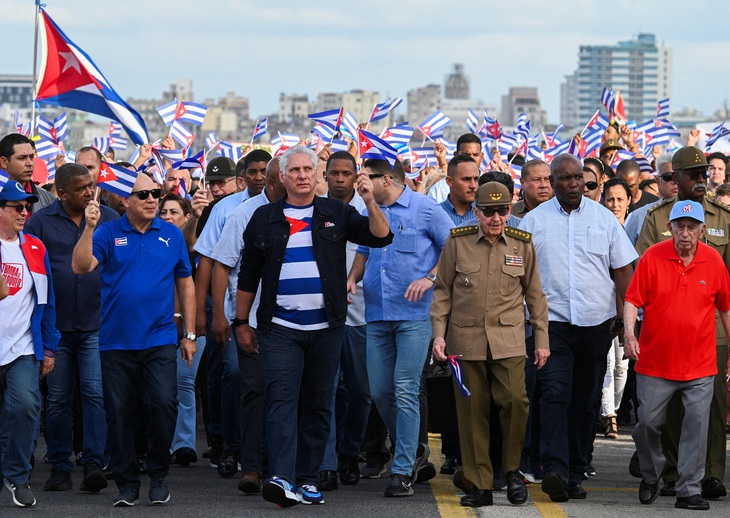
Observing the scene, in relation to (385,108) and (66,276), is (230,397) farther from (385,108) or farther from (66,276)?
(385,108)

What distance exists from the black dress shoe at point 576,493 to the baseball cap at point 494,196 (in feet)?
6.21

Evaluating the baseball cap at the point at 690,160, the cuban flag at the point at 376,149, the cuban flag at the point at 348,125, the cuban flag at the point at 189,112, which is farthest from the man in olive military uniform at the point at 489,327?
the cuban flag at the point at 189,112

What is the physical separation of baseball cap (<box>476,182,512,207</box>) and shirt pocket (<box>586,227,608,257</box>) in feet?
2.69

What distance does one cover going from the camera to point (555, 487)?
973cm

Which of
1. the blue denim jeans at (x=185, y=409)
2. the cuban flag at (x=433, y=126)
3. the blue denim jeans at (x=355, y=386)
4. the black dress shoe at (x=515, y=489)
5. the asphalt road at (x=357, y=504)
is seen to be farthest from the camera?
the cuban flag at (x=433, y=126)

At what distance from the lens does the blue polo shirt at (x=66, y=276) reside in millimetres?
10492

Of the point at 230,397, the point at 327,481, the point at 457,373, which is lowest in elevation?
the point at 327,481

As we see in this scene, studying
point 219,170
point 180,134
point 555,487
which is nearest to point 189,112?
point 180,134

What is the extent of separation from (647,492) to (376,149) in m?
3.07

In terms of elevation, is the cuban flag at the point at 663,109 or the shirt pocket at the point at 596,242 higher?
the cuban flag at the point at 663,109

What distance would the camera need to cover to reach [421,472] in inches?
416

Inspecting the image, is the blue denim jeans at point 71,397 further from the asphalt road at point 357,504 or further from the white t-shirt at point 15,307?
the white t-shirt at point 15,307

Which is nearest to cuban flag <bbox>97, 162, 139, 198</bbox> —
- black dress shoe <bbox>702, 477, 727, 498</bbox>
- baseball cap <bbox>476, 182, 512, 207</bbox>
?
baseball cap <bbox>476, 182, 512, 207</bbox>

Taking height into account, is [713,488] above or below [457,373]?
below
